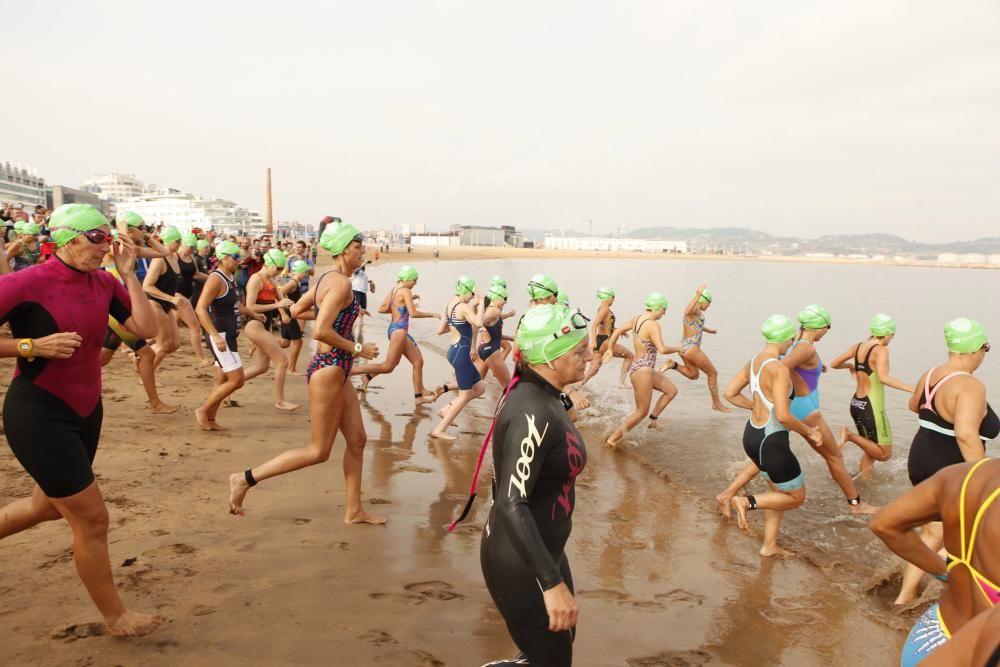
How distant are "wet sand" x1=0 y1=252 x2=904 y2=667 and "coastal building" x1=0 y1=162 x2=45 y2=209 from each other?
121 meters

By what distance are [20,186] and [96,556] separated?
131 m

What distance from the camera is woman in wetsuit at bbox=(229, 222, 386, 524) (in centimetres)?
455

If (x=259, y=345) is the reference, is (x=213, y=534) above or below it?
below

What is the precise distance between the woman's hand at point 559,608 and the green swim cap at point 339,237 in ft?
10.4

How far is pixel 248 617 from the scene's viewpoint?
3.57 m

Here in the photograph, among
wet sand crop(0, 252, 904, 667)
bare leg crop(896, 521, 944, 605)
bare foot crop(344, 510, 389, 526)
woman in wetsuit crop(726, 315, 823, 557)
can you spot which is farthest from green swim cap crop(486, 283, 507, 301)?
bare leg crop(896, 521, 944, 605)

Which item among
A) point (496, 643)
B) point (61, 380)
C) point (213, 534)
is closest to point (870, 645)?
point (496, 643)

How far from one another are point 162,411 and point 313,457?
4243mm

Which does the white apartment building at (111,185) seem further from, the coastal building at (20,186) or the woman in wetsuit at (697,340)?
the woman in wetsuit at (697,340)

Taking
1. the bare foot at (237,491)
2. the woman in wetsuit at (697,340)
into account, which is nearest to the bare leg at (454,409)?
the bare foot at (237,491)

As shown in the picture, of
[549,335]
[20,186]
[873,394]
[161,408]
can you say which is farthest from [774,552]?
[20,186]

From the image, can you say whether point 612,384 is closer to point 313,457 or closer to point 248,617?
point 313,457

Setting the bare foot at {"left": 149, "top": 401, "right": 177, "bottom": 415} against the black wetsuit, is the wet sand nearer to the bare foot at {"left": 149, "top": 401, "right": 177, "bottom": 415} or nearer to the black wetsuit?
the bare foot at {"left": 149, "top": 401, "right": 177, "bottom": 415}

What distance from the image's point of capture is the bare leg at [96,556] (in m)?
3.08
